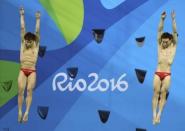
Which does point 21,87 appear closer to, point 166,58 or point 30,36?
point 30,36

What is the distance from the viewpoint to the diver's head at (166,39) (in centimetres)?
572

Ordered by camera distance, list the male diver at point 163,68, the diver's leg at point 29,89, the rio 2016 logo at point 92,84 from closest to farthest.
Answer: the male diver at point 163,68 → the rio 2016 logo at point 92,84 → the diver's leg at point 29,89

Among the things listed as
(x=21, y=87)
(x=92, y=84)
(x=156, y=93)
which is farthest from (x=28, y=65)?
(x=156, y=93)

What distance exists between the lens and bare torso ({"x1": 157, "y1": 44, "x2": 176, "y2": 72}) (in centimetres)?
571

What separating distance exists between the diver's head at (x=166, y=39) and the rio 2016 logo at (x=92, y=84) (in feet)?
1.65

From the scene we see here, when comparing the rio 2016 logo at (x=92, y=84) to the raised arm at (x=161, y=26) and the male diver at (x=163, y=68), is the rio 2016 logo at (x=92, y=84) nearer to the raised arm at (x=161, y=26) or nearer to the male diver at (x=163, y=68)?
the male diver at (x=163, y=68)

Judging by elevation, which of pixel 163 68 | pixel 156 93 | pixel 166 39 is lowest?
pixel 156 93

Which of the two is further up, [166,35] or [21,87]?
[166,35]

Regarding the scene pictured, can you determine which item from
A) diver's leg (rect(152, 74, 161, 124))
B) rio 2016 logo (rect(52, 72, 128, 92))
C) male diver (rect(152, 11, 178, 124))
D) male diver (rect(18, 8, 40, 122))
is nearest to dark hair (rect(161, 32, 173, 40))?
male diver (rect(152, 11, 178, 124))

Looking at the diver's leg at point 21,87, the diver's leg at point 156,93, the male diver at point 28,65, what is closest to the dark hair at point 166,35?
the diver's leg at point 156,93

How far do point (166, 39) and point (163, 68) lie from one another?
0.95ft

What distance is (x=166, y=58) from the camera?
5.72 m

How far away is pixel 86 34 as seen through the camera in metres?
5.92

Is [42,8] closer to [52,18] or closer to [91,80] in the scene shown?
[52,18]
